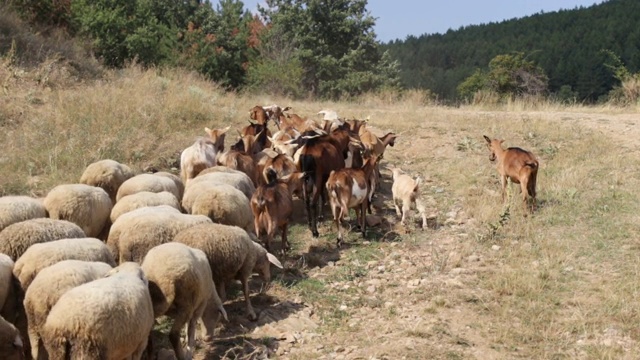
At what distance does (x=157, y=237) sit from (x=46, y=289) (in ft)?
5.38

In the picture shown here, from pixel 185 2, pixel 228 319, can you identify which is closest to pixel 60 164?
pixel 228 319

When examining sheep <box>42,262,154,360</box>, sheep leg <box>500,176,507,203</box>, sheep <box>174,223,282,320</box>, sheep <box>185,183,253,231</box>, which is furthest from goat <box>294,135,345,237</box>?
sheep <box>42,262,154,360</box>

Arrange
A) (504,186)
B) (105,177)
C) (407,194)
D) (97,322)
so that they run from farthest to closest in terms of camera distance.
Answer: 1. (504,186)
2. (407,194)
3. (105,177)
4. (97,322)

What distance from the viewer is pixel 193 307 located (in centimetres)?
621

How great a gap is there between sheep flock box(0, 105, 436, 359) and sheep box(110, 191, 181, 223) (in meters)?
0.02

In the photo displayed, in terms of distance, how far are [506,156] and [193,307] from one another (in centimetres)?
655

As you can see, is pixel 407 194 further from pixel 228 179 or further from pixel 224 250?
pixel 224 250

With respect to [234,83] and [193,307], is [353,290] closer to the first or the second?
[193,307]

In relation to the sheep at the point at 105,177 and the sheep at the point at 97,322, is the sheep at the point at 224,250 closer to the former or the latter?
the sheep at the point at 97,322

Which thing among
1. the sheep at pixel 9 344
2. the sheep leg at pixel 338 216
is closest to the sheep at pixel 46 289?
the sheep at pixel 9 344

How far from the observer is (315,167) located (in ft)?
34.9

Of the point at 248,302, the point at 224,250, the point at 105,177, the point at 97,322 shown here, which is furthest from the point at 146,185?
the point at 97,322

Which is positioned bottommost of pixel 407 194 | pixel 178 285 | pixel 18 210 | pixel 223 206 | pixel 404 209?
pixel 404 209

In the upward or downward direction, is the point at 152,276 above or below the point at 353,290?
above
